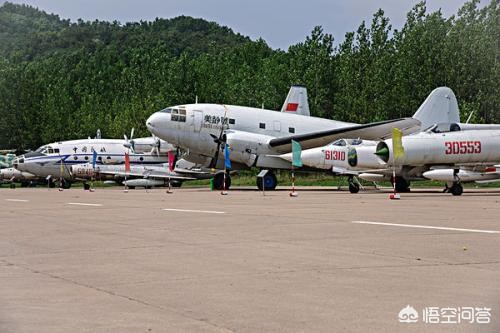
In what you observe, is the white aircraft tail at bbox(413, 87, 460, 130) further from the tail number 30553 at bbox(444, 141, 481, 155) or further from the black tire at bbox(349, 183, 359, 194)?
the tail number 30553 at bbox(444, 141, 481, 155)

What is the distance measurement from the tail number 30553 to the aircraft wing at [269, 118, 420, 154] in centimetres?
724

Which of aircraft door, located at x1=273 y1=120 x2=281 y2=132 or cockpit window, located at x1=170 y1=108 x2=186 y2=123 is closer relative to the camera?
cockpit window, located at x1=170 y1=108 x2=186 y2=123

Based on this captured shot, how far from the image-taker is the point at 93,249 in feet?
33.5

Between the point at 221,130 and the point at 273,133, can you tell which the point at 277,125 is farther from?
the point at 221,130

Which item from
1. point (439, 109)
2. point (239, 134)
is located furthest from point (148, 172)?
point (439, 109)

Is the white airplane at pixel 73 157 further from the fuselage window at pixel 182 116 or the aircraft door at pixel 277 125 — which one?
the fuselage window at pixel 182 116

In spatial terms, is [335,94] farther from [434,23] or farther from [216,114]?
[216,114]

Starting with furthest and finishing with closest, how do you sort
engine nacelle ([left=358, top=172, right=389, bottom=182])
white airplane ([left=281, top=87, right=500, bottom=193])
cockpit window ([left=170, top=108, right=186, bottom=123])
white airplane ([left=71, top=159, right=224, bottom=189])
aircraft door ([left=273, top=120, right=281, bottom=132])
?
1. white airplane ([left=71, top=159, right=224, bottom=189])
2. aircraft door ([left=273, top=120, right=281, bottom=132])
3. cockpit window ([left=170, top=108, right=186, bottom=123])
4. engine nacelle ([left=358, top=172, right=389, bottom=182])
5. white airplane ([left=281, top=87, right=500, bottom=193])

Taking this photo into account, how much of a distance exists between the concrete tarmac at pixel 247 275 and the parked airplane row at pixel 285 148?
13.1m

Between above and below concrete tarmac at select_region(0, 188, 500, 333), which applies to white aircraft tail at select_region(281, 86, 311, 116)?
above

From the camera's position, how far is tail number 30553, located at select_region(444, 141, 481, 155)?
26.7m

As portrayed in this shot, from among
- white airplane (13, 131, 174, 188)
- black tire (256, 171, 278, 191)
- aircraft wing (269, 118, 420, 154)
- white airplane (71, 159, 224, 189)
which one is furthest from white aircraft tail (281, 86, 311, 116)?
white airplane (13, 131, 174, 188)

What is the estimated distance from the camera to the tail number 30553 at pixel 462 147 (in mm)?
26688

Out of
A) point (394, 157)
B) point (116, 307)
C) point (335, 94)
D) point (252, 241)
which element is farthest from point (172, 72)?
point (116, 307)
